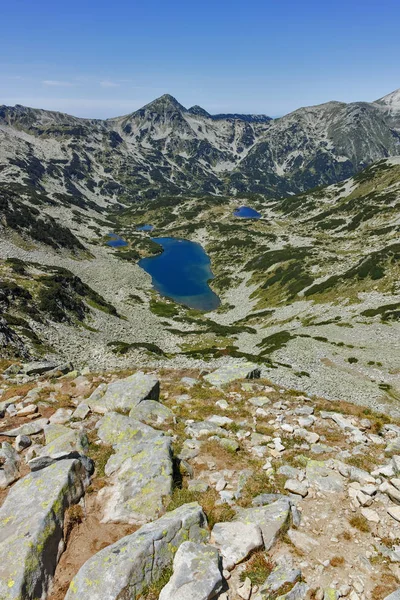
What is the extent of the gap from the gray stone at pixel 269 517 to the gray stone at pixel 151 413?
6.40 metres

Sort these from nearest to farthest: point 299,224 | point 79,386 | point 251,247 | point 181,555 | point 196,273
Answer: point 181,555, point 79,386, point 196,273, point 251,247, point 299,224

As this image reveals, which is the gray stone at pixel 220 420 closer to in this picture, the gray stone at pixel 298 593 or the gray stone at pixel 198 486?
the gray stone at pixel 198 486

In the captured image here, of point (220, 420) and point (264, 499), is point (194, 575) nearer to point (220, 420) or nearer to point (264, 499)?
point (264, 499)

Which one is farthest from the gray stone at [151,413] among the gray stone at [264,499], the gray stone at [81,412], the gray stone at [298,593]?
the gray stone at [298,593]

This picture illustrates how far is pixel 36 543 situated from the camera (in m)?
8.27

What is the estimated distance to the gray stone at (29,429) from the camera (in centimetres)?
1388

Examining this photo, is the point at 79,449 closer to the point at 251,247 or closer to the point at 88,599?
the point at 88,599

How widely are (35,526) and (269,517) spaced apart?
6.44 meters

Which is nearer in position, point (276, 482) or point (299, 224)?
point (276, 482)

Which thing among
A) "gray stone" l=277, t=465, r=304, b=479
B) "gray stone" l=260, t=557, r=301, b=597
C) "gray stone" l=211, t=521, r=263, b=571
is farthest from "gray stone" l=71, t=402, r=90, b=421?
"gray stone" l=260, t=557, r=301, b=597

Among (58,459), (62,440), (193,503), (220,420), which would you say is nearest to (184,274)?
(220,420)

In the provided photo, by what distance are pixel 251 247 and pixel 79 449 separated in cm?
15080

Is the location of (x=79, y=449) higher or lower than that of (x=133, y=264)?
higher

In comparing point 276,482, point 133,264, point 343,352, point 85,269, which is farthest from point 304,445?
point 133,264
